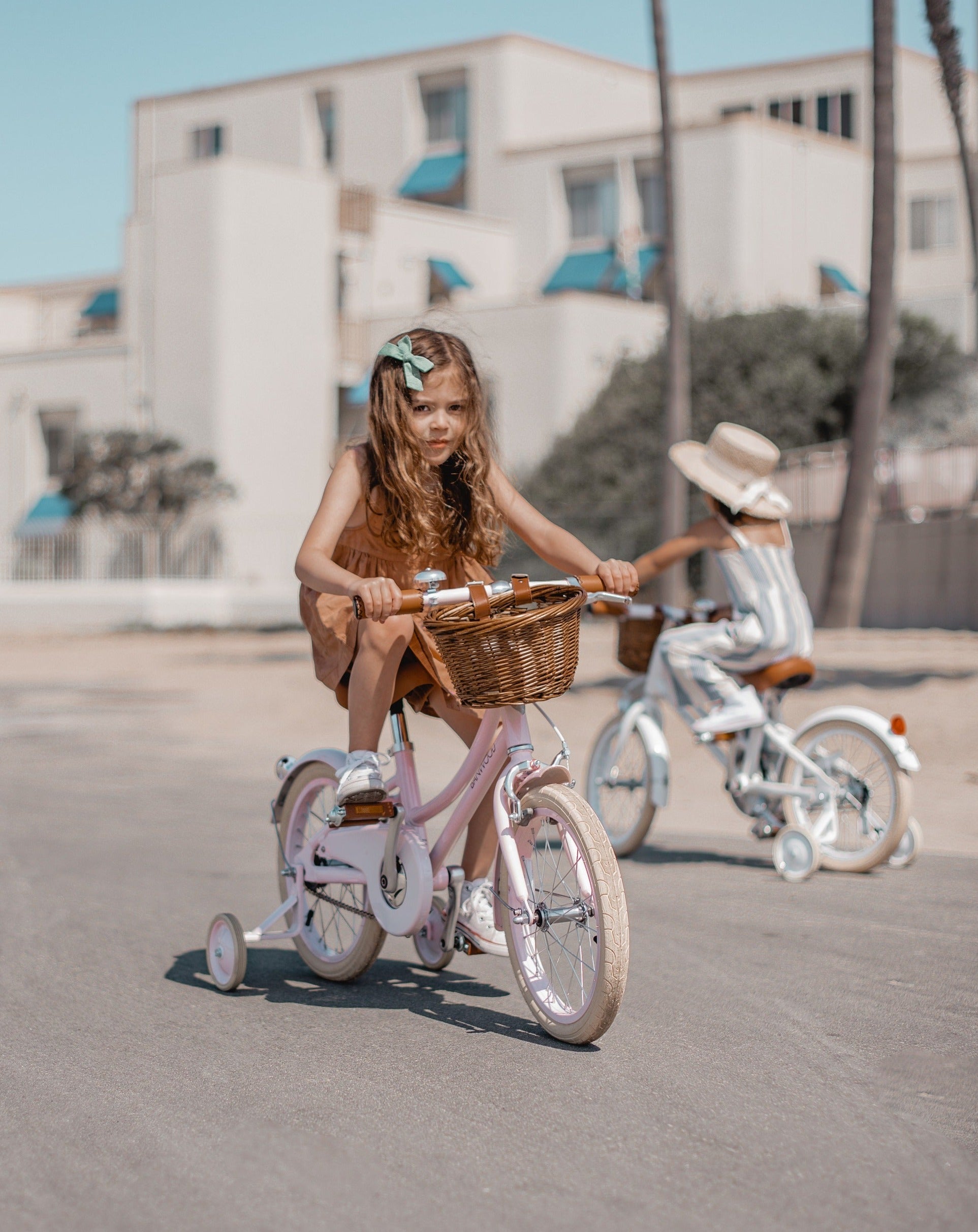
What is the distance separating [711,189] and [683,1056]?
42.5 metres

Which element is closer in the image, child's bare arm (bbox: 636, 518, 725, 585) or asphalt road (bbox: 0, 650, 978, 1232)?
asphalt road (bbox: 0, 650, 978, 1232)

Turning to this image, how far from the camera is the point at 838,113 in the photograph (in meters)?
52.6

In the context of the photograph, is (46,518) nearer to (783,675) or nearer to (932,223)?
(932,223)

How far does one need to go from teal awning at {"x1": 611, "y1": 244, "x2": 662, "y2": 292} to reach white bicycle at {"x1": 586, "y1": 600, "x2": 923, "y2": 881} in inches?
1505

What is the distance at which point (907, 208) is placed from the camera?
49.6 meters

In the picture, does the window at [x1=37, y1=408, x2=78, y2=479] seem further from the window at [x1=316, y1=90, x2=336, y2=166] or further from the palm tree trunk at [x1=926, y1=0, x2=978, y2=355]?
the palm tree trunk at [x1=926, y1=0, x2=978, y2=355]

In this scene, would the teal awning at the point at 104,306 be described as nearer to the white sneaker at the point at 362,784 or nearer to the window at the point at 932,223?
the window at the point at 932,223

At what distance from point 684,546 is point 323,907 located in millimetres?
2823

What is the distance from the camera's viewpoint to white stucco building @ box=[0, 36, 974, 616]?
40000mm

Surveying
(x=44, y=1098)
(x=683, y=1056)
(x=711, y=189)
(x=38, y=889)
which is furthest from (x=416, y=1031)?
(x=711, y=189)

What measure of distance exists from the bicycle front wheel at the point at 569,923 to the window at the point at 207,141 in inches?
2146

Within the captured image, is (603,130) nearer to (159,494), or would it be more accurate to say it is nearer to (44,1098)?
(159,494)

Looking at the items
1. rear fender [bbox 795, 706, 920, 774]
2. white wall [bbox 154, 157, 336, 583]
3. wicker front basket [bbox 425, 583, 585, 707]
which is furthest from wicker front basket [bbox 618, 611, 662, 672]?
white wall [bbox 154, 157, 336, 583]

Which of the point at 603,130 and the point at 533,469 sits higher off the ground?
the point at 603,130
